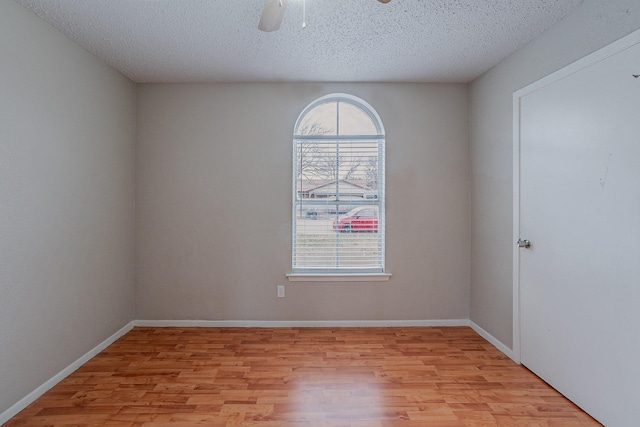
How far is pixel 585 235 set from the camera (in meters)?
2.04

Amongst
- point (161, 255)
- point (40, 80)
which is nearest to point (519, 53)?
point (40, 80)

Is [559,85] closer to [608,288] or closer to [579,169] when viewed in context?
[579,169]

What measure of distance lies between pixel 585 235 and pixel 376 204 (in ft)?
6.05

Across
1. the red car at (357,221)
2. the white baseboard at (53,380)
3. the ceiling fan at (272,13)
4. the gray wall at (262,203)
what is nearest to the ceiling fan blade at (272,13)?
the ceiling fan at (272,13)

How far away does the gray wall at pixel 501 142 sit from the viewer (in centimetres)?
206

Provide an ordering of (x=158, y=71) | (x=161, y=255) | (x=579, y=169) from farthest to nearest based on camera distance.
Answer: (x=161, y=255) < (x=158, y=71) < (x=579, y=169)

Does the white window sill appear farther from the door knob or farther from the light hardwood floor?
the door knob

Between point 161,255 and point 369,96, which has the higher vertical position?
point 369,96

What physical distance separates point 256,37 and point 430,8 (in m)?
1.23

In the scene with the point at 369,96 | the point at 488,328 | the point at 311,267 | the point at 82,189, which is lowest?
the point at 488,328

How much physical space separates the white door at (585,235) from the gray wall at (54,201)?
11.4ft

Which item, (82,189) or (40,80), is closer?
(40,80)

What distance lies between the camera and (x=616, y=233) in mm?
1836

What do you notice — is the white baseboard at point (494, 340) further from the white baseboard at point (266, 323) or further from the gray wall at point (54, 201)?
the gray wall at point (54, 201)
